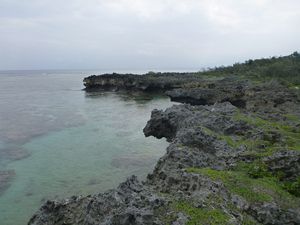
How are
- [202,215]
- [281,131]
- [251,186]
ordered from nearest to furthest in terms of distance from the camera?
1. [202,215]
2. [251,186]
3. [281,131]

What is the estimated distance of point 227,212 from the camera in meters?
10.9

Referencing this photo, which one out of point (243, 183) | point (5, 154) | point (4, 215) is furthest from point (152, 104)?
point (243, 183)

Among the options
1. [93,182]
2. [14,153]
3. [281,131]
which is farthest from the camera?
[14,153]

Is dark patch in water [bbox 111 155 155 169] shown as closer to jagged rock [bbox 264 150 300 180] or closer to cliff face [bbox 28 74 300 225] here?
cliff face [bbox 28 74 300 225]

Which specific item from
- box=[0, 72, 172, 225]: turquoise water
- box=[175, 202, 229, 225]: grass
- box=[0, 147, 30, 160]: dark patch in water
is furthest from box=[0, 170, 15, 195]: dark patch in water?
box=[175, 202, 229, 225]: grass

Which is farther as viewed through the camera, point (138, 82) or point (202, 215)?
point (138, 82)

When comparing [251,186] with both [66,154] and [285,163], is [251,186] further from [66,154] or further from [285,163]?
[66,154]

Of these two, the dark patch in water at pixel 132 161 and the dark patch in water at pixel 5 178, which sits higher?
the dark patch in water at pixel 132 161

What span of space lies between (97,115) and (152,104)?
15578 millimetres

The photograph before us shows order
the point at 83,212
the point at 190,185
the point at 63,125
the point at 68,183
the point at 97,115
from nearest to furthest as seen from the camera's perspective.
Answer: the point at 83,212, the point at 190,185, the point at 68,183, the point at 63,125, the point at 97,115

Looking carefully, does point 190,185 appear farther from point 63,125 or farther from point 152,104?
point 152,104

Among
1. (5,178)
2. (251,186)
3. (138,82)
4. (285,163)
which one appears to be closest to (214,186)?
(251,186)

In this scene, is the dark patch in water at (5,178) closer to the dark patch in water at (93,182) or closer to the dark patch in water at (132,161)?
the dark patch in water at (93,182)

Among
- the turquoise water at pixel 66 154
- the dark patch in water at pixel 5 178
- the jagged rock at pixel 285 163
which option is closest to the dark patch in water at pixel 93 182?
the turquoise water at pixel 66 154
